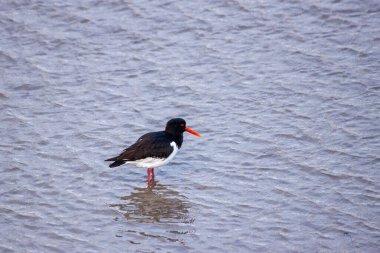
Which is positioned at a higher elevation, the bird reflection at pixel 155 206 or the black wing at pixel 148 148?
the black wing at pixel 148 148

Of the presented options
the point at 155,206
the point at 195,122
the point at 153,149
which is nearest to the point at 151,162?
the point at 153,149

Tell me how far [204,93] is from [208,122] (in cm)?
91

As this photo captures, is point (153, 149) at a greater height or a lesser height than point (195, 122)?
greater

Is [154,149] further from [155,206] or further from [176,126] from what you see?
[155,206]

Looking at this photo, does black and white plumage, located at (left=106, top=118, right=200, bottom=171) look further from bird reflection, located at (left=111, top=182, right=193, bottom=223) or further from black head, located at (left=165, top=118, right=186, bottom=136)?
bird reflection, located at (left=111, top=182, right=193, bottom=223)

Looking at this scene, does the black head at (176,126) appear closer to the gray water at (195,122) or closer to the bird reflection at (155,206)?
the gray water at (195,122)

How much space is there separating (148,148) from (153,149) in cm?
7

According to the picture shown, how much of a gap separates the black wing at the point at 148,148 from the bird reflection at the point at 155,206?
457 mm

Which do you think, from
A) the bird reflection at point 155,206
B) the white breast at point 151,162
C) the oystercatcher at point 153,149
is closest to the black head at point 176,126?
the oystercatcher at point 153,149

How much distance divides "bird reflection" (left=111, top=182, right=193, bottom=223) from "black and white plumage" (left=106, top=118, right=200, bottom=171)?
378 mm

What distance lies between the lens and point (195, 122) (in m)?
11.3

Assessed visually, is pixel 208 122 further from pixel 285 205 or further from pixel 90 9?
pixel 90 9

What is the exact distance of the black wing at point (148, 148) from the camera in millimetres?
9609

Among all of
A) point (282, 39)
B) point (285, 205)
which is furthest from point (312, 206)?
point (282, 39)
